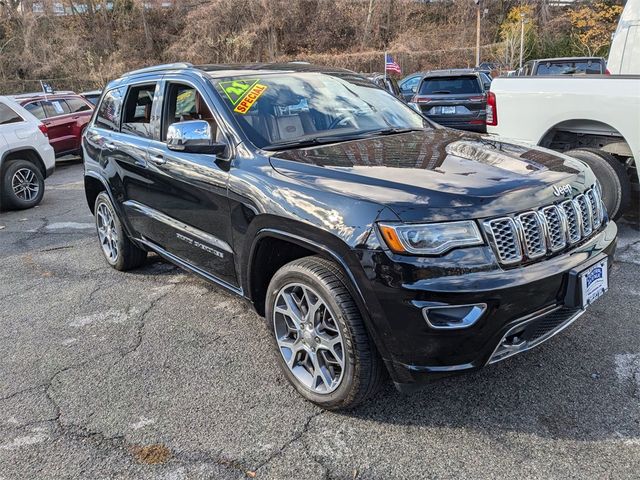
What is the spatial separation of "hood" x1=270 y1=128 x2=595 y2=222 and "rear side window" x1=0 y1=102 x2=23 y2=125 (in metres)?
7.41

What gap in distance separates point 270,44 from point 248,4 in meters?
2.92

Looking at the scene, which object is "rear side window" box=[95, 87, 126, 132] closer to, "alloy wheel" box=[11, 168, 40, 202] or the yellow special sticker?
the yellow special sticker

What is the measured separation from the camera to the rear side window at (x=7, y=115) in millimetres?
8664

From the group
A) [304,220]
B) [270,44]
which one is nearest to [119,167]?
[304,220]

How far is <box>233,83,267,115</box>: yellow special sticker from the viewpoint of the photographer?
3494 millimetres

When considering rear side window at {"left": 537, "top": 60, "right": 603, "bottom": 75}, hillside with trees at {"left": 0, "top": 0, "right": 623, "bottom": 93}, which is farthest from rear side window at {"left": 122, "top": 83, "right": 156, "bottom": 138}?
hillside with trees at {"left": 0, "top": 0, "right": 623, "bottom": 93}

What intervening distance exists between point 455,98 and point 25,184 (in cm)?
877

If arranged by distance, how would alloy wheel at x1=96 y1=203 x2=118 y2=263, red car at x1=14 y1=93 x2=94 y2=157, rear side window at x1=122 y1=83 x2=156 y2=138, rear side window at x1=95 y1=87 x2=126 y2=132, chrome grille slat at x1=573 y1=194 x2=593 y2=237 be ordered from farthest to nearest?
red car at x1=14 y1=93 x2=94 y2=157 → alloy wheel at x1=96 y1=203 x2=118 y2=263 → rear side window at x1=95 y1=87 x2=126 y2=132 → rear side window at x1=122 y1=83 x2=156 y2=138 → chrome grille slat at x1=573 y1=194 x2=593 y2=237

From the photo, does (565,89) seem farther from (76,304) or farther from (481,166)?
(76,304)

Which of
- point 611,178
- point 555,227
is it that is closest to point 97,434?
point 555,227

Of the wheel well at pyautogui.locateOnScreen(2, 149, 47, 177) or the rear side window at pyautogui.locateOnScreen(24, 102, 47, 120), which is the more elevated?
the rear side window at pyautogui.locateOnScreen(24, 102, 47, 120)

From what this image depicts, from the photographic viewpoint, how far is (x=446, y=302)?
238 centimetres

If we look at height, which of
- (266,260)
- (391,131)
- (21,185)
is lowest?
(21,185)

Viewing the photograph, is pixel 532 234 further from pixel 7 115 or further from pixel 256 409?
pixel 7 115
